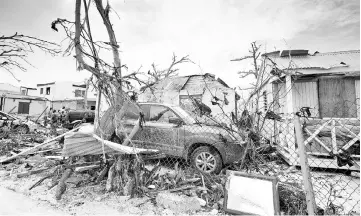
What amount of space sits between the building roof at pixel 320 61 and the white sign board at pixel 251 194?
473 cm

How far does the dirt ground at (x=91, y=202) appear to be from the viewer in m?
2.61

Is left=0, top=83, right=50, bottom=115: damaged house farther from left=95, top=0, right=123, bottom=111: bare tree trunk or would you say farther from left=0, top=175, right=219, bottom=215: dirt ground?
left=95, top=0, right=123, bottom=111: bare tree trunk

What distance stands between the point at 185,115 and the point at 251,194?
10.2 ft

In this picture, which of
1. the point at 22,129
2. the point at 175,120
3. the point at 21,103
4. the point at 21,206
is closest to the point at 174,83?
the point at 22,129

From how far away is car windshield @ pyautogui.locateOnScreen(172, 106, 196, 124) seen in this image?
5047mm

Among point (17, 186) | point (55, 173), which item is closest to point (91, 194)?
point (55, 173)

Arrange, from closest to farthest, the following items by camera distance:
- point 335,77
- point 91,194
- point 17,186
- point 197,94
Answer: point 91,194
point 17,186
point 335,77
point 197,94

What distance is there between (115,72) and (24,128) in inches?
452

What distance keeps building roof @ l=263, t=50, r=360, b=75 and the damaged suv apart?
3.49 metres


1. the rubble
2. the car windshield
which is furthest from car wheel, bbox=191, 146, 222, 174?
the rubble

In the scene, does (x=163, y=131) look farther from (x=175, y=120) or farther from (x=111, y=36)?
(x=111, y=36)

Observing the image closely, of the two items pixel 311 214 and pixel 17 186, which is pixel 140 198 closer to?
pixel 311 214

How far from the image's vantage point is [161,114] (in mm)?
5379

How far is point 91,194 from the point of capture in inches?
121
